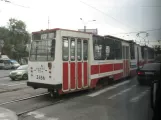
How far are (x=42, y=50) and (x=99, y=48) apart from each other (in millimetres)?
3099

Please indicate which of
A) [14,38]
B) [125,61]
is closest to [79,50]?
[125,61]

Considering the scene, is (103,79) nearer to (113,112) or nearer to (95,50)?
(95,50)

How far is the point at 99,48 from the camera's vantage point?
11.1 meters

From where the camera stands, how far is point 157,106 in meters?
2.79

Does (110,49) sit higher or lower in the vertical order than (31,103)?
higher

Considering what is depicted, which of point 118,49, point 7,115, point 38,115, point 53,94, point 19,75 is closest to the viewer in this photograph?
point 7,115

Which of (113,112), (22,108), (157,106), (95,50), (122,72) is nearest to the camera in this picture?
(157,106)

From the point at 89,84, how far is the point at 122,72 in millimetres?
4953

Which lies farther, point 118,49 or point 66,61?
point 118,49

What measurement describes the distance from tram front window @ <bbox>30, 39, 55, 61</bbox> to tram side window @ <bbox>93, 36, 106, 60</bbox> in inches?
97.3

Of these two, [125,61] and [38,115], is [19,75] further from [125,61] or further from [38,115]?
[38,115]

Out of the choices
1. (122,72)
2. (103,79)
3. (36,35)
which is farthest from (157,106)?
(122,72)

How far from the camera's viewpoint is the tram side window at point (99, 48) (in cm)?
1066

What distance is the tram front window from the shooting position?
8.90m
